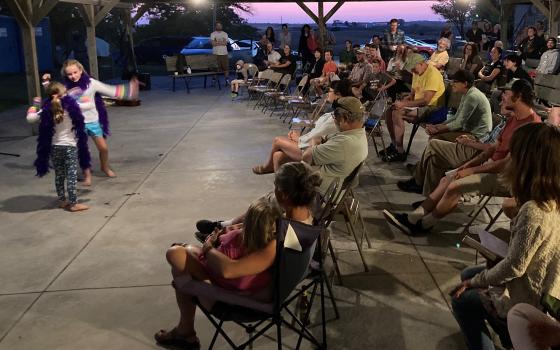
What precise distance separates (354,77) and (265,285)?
792cm

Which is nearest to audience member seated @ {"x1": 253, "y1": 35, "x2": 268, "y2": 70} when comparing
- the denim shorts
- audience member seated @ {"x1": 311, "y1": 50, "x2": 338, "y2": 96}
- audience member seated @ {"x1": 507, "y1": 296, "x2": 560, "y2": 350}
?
audience member seated @ {"x1": 311, "y1": 50, "x2": 338, "y2": 96}

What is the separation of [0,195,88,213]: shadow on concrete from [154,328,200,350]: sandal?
2.84 meters

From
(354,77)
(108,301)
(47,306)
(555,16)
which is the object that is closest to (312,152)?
(108,301)

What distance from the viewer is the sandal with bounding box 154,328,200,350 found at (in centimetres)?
292

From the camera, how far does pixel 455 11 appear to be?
98.2 ft

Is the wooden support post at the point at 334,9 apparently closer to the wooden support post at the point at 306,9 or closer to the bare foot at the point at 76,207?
the wooden support post at the point at 306,9

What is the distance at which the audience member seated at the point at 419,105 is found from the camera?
22.2ft

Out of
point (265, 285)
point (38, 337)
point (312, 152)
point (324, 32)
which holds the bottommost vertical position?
point (38, 337)

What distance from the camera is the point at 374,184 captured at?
5859 mm

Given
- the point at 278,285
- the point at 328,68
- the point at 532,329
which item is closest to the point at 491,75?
the point at 328,68

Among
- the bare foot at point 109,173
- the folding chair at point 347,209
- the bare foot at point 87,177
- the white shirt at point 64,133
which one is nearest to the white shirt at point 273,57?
the bare foot at point 109,173

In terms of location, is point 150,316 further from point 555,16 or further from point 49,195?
point 555,16

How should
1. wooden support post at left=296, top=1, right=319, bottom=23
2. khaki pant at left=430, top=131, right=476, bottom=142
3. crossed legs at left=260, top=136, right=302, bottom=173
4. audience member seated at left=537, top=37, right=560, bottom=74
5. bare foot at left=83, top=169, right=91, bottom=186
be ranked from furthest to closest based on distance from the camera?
wooden support post at left=296, top=1, right=319, bottom=23, audience member seated at left=537, top=37, right=560, bottom=74, bare foot at left=83, top=169, right=91, bottom=186, khaki pant at left=430, top=131, right=476, bottom=142, crossed legs at left=260, top=136, right=302, bottom=173

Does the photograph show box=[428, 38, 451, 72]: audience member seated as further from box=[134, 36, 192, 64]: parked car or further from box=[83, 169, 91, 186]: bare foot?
box=[134, 36, 192, 64]: parked car
